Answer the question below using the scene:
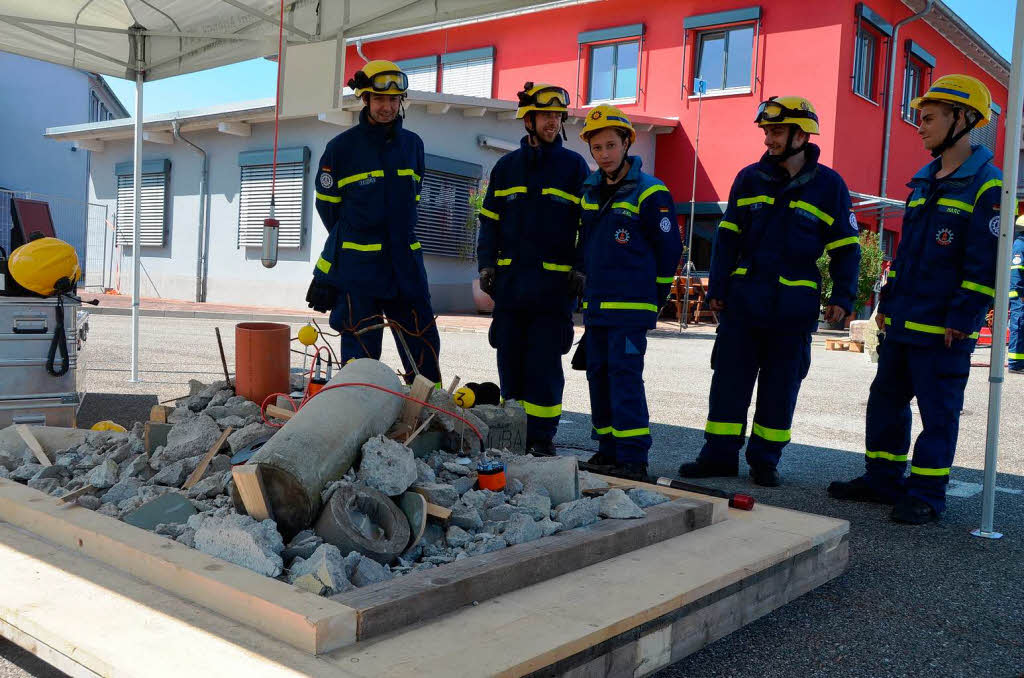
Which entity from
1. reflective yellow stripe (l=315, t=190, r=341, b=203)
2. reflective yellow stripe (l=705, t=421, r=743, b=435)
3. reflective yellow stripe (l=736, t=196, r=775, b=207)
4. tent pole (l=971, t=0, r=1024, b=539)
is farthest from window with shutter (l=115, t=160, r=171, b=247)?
tent pole (l=971, t=0, r=1024, b=539)

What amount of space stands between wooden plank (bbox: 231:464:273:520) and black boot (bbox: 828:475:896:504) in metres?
3.30

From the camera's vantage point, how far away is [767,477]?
509cm

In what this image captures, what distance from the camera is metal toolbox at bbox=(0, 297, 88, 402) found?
17.3 feet

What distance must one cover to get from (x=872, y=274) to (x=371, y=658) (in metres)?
18.3

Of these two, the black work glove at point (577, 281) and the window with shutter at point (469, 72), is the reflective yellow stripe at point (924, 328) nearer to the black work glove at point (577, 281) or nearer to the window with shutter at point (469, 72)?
the black work glove at point (577, 281)

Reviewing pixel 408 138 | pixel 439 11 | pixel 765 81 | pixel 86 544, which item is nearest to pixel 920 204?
pixel 408 138

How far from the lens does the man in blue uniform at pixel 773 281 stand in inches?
195

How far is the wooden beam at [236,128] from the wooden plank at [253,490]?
56.8ft

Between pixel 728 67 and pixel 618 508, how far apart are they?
63.1 feet

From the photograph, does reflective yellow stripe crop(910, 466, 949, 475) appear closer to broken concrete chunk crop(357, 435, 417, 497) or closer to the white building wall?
broken concrete chunk crop(357, 435, 417, 497)

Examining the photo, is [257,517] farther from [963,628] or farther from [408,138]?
[408,138]

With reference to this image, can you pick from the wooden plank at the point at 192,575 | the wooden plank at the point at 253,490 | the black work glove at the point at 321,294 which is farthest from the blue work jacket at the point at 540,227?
the wooden plank at the point at 192,575

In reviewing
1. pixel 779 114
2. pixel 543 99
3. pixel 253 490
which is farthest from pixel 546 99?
pixel 253 490

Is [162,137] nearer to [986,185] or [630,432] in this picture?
[630,432]
